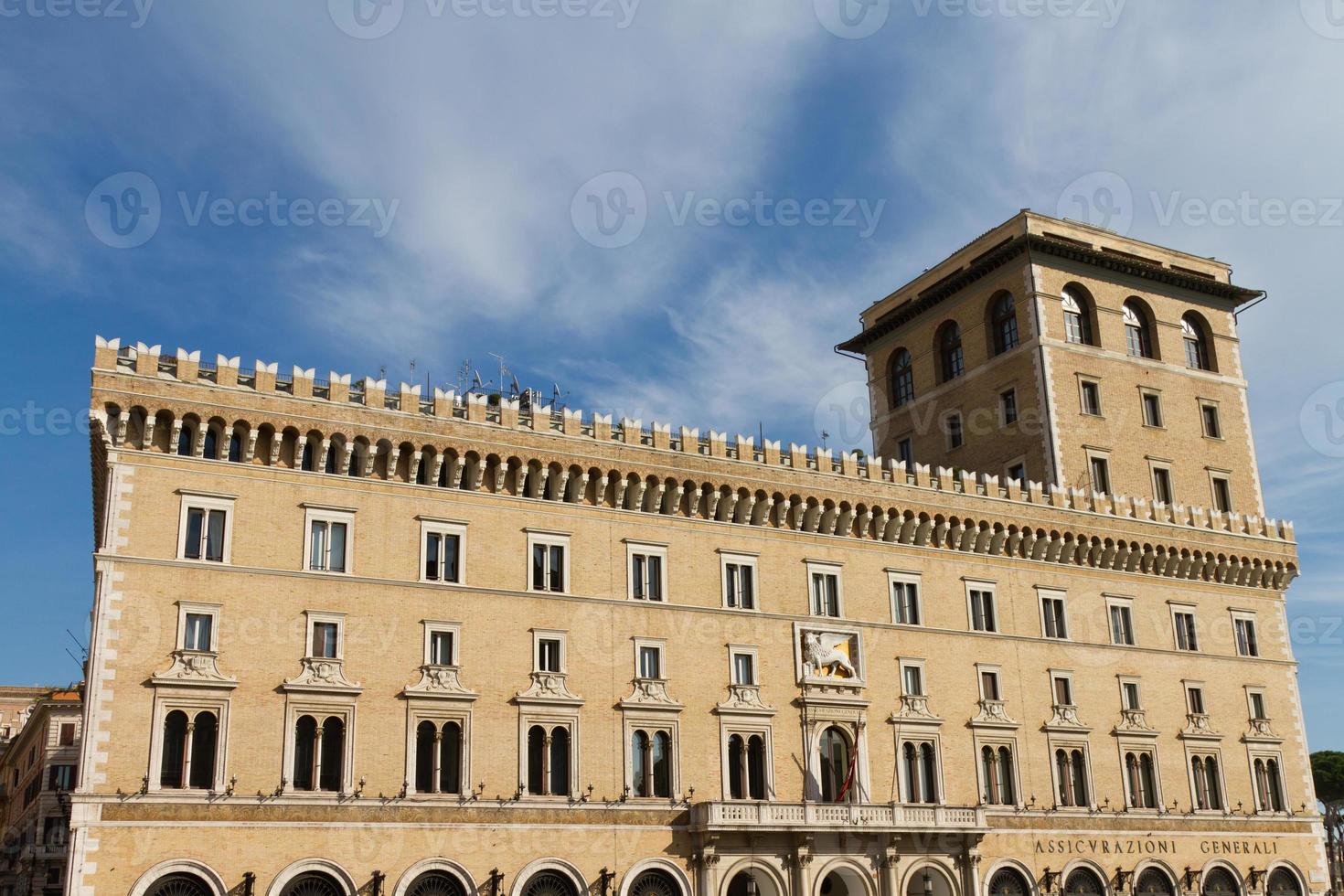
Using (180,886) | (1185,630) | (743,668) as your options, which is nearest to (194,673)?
(180,886)

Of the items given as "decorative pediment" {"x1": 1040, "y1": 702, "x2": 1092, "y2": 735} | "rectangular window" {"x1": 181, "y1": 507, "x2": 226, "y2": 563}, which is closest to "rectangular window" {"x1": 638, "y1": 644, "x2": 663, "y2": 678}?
"rectangular window" {"x1": 181, "y1": 507, "x2": 226, "y2": 563}

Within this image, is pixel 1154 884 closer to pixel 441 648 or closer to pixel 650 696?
pixel 650 696

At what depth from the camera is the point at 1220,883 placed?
182ft

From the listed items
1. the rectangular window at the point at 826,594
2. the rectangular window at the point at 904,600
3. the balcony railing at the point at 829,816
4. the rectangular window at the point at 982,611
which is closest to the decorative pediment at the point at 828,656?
the rectangular window at the point at 826,594

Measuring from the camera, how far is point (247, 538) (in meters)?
40.8

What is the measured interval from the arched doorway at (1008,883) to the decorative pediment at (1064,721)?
5644 millimetres

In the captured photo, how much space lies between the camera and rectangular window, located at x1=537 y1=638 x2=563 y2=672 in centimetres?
4388

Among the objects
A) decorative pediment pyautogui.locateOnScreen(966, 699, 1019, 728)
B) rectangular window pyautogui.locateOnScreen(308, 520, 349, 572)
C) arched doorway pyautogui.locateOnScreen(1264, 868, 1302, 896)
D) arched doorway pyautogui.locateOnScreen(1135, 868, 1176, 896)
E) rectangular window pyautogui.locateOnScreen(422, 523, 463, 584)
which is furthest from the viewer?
arched doorway pyautogui.locateOnScreen(1264, 868, 1302, 896)

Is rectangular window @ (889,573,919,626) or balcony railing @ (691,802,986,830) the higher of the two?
rectangular window @ (889,573,919,626)

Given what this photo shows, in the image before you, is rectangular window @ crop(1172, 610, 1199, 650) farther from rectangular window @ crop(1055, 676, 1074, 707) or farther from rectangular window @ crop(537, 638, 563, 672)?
rectangular window @ crop(537, 638, 563, 672)

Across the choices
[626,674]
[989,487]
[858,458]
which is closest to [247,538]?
[626,674]

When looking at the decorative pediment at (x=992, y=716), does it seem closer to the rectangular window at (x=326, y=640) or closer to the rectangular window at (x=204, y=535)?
the rectangular window at (x=326, y=640)

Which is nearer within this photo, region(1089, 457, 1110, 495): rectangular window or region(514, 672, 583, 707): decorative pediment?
region(514, 672, 583, 707): decorative pediment

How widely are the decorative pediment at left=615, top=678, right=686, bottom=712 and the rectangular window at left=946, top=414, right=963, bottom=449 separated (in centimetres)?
2538
